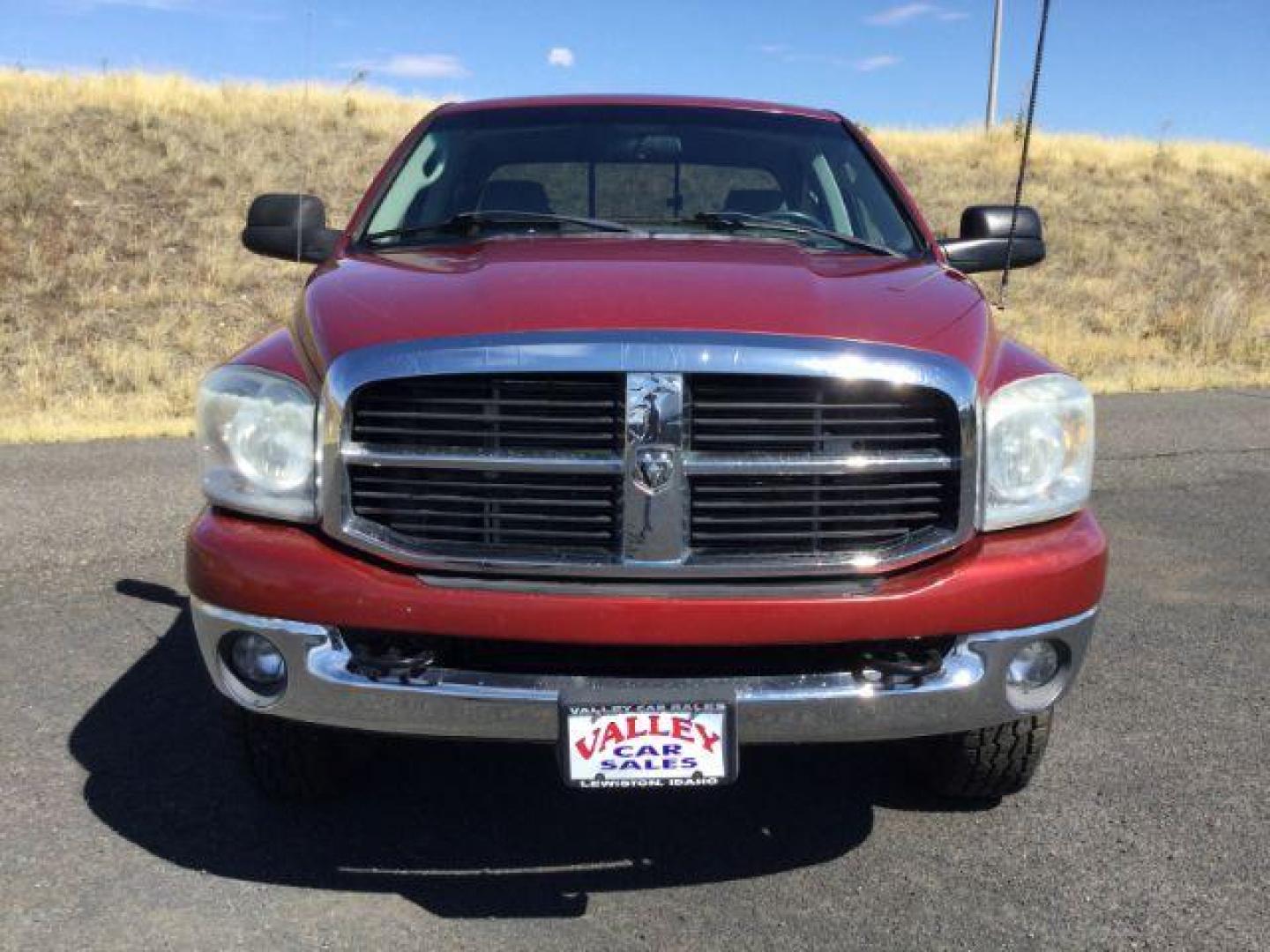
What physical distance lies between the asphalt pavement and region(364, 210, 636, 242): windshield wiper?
4.83 feet

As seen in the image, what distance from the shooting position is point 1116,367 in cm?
1418

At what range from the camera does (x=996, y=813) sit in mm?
3330

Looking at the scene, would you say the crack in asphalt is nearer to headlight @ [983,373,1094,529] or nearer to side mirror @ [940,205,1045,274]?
side mirror @ [940,205,1045,274]

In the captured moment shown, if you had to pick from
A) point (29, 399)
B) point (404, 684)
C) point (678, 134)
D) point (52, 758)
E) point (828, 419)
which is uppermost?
point (678, 134)

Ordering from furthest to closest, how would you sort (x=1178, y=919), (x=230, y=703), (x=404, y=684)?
(x=230, y=703) < (x=1178, y=919) < (x=404, y=684)

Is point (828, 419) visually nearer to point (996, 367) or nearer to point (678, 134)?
point (996, 367)

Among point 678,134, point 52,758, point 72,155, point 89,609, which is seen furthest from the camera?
point 72,155

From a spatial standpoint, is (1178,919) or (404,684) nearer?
(404,684)

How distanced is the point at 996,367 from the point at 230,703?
6.25ft

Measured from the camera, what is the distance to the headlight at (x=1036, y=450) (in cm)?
278

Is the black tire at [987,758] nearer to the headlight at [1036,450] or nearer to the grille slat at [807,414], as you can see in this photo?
the headlight at [1036,450]

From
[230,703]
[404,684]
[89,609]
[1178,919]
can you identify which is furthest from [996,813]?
[89,609]

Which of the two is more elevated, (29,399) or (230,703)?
(230,703)

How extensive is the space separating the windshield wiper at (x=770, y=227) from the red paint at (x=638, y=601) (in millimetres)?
1279
